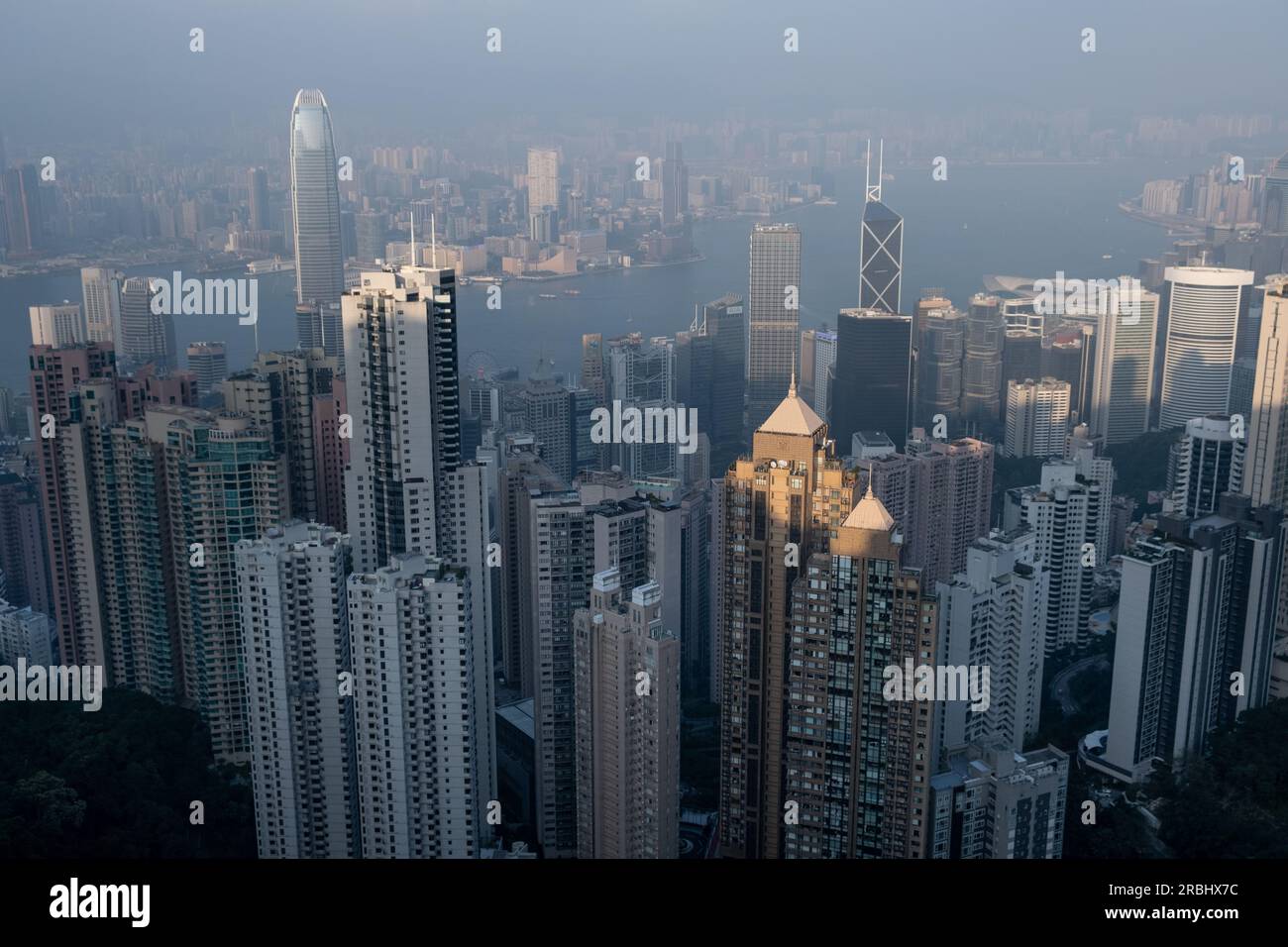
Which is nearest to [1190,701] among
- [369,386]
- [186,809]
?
[369,386]

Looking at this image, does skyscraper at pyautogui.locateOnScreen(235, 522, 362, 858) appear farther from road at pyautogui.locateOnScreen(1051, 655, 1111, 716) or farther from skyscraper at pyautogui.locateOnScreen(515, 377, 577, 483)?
skyscraper at pyautogui.locateOnScreen(515, 377, 577, 483)

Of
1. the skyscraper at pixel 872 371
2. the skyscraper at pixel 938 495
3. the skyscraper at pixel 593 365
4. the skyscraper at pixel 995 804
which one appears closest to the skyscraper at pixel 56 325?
the skyscraper at pixel 593 365

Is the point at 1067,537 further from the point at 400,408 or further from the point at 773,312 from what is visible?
the point at 400,408

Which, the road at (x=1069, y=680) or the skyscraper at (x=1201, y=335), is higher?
the skyscraper at (x=1201, y=335)

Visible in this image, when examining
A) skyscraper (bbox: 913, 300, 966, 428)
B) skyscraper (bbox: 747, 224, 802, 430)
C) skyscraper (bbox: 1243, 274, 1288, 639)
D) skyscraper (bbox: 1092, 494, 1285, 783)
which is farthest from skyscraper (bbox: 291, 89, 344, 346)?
skyscraper (bbox: 913, 300, 966, 428)

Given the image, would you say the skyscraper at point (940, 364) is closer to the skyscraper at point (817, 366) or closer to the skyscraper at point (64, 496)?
the skyscraper at point (817, 366)

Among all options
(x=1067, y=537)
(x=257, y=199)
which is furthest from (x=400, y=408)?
(x=1067, y=537)
